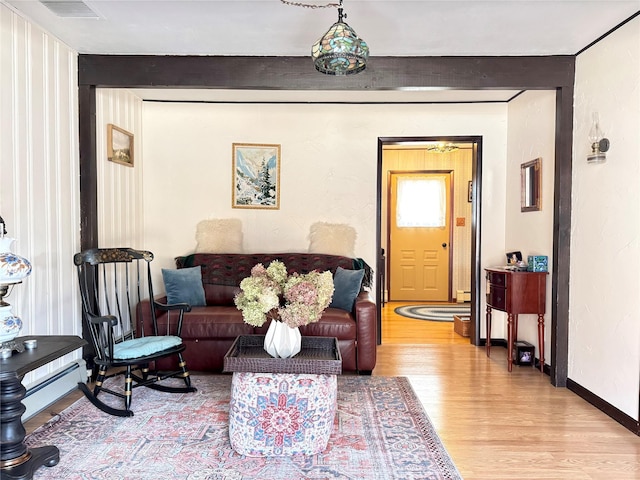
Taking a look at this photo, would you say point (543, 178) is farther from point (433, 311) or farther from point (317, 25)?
point (433, 311)

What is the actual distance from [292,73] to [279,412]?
253 centimetres

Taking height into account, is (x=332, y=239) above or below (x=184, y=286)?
above

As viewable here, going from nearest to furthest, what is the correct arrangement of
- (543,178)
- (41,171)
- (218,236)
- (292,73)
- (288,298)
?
1. (288,298)
2. (41,171)
3. (292,73)
4. (543,178)
5. (218,236)

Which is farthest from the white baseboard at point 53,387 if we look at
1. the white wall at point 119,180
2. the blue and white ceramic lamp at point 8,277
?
the white wall at point 119,180

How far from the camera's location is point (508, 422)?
9.81 feet

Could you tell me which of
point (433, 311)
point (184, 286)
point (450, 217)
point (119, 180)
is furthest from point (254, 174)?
point (450, 217)

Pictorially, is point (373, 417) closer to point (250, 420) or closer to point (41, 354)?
point (250, 420)

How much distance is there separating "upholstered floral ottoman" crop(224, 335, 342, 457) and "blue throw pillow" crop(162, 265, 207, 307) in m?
1.90

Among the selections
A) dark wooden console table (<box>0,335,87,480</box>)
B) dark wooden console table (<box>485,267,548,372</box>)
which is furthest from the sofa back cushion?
dark wooden console table (<box>0,335,87,480</box>)

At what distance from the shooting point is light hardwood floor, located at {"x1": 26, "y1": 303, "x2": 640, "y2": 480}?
2426 millimetres

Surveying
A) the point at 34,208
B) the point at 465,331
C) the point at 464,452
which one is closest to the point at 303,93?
the point at 34,208

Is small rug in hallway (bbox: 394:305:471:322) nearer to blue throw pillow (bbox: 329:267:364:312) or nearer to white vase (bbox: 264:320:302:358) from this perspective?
blue throw pillow (bbox: 329:267:364:312)

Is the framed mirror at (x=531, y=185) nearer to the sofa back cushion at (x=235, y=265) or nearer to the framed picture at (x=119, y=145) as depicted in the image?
the sofa back cushion at (x=235, y=265)

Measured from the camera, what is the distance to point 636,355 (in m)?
2.88
